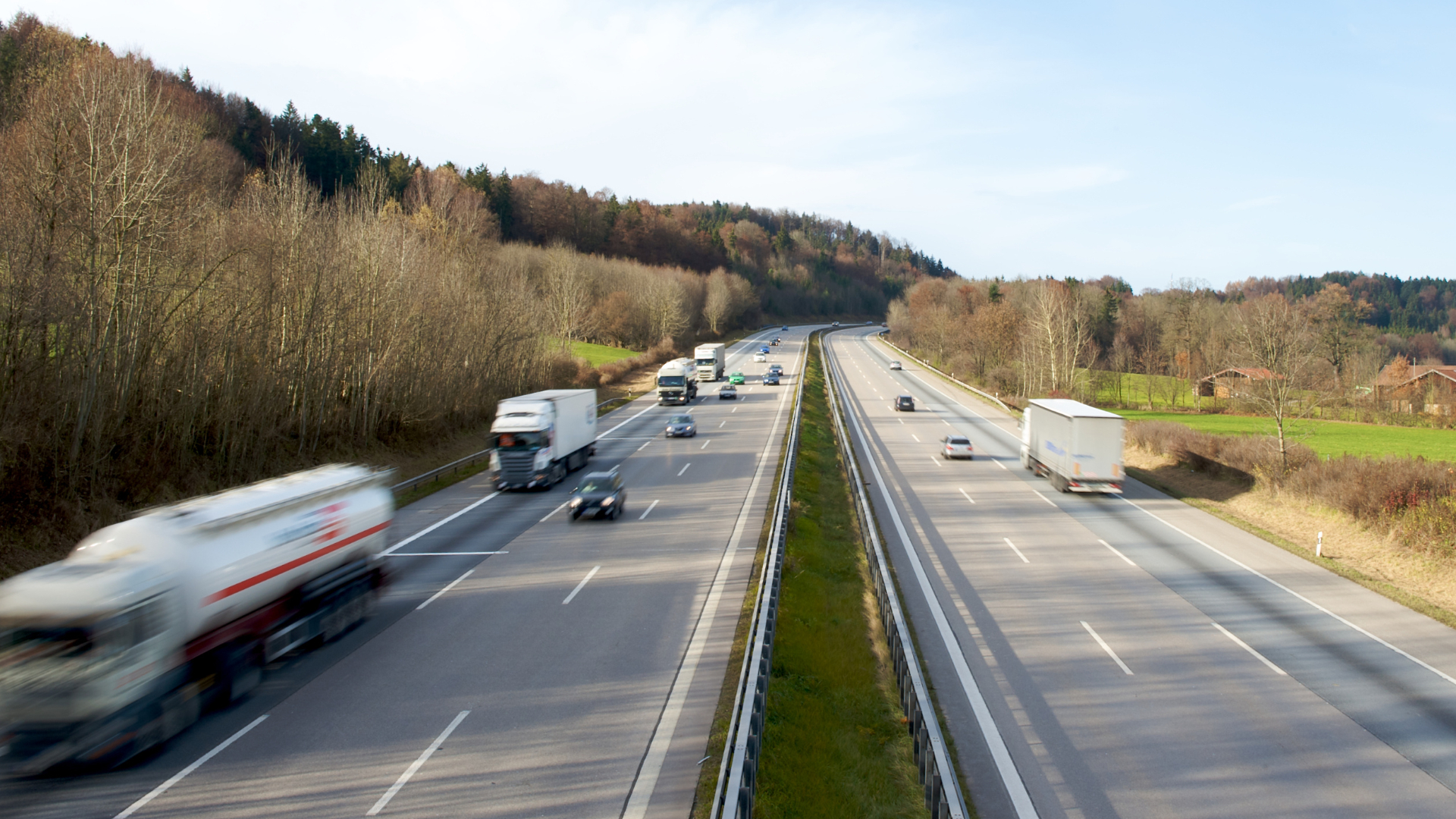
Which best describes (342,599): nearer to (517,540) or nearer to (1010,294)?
(517,540)

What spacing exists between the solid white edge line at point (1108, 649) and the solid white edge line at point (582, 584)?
10831 millimetres

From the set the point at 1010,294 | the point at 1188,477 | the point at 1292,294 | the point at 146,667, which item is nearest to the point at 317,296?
the point at 146,667

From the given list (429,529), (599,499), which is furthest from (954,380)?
(429,529)

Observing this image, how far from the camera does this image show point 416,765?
31.4ft

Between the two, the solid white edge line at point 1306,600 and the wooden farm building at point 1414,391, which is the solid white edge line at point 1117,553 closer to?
the solid white edge line at point 1306,600

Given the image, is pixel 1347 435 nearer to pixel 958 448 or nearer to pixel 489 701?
pixel 958 448

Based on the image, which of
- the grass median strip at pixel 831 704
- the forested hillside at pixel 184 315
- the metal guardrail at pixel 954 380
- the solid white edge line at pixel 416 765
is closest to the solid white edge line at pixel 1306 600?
the grass median strip at pixel 831 704

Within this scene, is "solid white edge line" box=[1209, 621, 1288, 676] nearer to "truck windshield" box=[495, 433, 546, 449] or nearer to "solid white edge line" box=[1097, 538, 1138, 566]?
"solid white edge line" box=[1097, 538, 1138, 566]

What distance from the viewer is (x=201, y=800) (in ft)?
28.8

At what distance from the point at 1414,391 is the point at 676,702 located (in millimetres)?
75450

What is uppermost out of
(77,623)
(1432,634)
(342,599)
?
(77,623)

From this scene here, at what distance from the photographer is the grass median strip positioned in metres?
9.31

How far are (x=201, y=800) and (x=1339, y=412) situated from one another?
71870 millimetres

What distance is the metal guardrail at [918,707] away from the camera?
8344 millimetres
